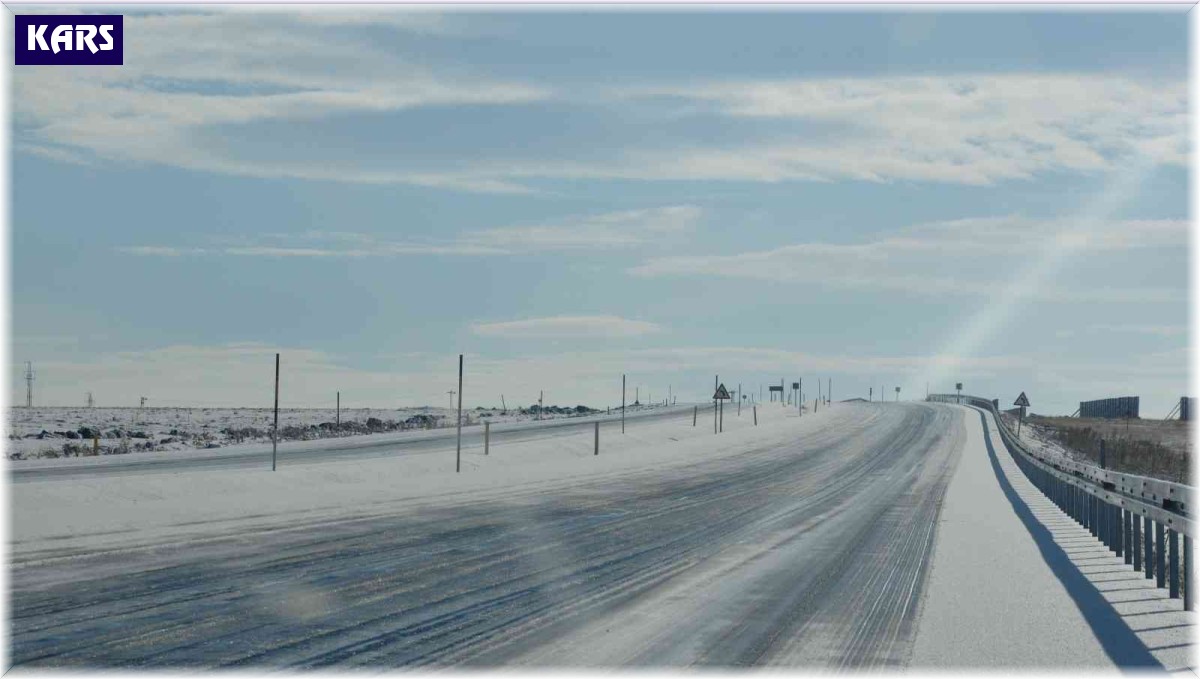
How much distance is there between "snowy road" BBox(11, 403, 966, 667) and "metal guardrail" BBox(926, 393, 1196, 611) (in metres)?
2.62

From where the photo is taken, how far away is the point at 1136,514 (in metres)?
16.8

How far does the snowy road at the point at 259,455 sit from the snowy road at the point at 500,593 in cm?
A: 1669

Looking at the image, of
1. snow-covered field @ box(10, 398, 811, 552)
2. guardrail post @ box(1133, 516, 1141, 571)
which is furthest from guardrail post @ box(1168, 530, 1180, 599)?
snow-covered field @ box(10, 398, 811, 552)

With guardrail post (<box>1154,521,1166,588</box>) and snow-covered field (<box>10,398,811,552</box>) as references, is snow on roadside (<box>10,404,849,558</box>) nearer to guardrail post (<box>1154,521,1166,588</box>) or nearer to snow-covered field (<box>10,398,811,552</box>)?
snow-covered field (<box>10,398,811,552</box>)

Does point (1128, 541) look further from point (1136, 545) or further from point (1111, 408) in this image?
point (1111, 408)

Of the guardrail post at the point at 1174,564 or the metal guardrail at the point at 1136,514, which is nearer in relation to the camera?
the metal guardrail at the point at 1136,514

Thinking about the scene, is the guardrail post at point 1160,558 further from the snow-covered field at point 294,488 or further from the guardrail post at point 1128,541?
the snow-covered field at point 294,488

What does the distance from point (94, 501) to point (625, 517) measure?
11416 mm

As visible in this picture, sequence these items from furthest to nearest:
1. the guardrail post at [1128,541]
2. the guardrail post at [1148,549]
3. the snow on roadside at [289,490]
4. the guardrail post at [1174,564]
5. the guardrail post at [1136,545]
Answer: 1. the snow on roadside at [289,490]
2. the guardrail post at [1128,541]
3. the guardrail post at [1136,545]
4. the guardrail post at [1148,549]
5. the guardrail post at [1174,564]

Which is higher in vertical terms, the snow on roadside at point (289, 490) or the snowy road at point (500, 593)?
the snowy road at point (500, 593)

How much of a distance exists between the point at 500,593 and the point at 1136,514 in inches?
311

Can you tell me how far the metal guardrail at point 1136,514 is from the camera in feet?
46.0

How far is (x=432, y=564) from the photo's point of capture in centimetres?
1692

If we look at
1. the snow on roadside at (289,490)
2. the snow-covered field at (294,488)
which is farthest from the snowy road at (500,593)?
the snow-covered field at (294,488)
